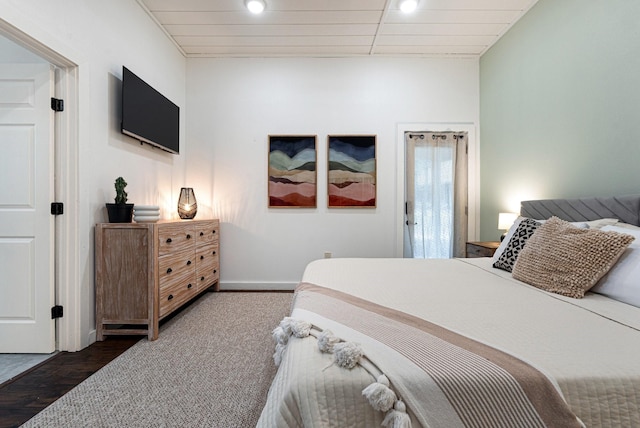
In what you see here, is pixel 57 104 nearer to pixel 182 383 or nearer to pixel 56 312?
pixel 56 312

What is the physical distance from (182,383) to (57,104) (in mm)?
2044

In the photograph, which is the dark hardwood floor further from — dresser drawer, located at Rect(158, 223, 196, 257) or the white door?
dresser drawer, located at Rect(158, 223, 196, 257)

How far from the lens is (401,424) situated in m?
0.61

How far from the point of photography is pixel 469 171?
11.1 feet

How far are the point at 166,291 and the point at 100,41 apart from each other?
204 cm

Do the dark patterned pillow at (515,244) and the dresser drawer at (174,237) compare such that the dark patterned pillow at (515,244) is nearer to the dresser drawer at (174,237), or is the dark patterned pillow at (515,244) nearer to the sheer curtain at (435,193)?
the sheer curtain at (435,193)

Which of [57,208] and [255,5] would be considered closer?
[57,208]

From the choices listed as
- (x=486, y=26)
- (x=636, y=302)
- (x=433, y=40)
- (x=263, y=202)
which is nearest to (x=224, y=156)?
(x=263, y=202)

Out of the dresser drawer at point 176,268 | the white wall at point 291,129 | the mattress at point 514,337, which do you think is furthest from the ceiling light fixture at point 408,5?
the dresser drawer at point 176,268

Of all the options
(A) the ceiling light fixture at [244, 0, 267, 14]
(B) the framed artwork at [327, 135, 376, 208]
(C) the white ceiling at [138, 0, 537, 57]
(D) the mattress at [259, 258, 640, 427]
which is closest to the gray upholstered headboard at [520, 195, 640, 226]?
(D) the mattress at [259, 258, 640, 427]

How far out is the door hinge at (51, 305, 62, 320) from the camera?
184cm

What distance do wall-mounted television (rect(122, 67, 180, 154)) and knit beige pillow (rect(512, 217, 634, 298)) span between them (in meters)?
3.08

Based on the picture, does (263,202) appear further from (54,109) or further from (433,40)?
(433,40)

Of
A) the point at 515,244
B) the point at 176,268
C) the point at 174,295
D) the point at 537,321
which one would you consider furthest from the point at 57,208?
the point at 515,244
